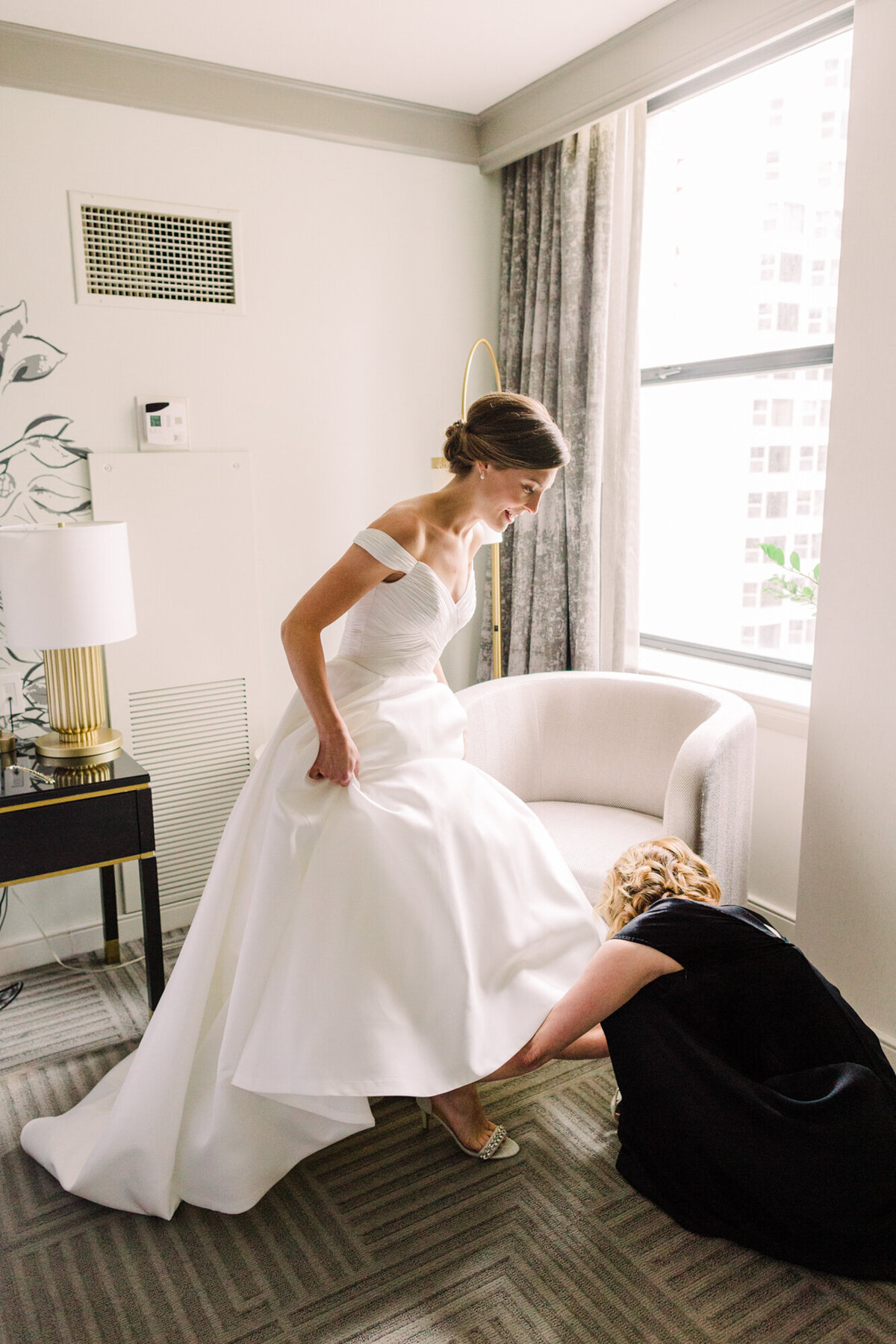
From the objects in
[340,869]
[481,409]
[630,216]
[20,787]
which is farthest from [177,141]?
[340,869]

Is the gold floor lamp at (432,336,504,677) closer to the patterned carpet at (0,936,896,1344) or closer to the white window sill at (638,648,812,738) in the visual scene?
the white window sill at (638,648,812,738)

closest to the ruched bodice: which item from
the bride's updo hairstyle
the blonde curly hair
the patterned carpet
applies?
the bride's updo hairstyle

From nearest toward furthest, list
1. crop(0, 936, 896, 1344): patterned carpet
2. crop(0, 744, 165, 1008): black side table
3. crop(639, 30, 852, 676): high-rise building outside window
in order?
1. crop(0, 936, 896, 1344): patterned carpet
2. crop(0, 744, 165, 1008): black side table
3. crop(639, 30, 852, 676): high-rise building outside window

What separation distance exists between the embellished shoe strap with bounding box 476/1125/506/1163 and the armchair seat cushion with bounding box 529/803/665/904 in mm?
565

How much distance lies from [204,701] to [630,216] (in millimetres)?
2005

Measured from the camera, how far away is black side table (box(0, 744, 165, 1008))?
93.1 inches

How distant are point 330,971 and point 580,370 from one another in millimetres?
2147

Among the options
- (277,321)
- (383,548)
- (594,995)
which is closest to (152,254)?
(277,321)

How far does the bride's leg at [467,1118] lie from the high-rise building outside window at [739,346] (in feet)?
5.32

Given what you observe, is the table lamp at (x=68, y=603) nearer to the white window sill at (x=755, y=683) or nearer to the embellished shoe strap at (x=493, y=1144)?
the embellished shoe strap at (x=493, y=1144)

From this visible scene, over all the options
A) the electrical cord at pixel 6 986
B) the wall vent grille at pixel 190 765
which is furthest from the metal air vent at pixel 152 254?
the electrical cord at pixel 6 986

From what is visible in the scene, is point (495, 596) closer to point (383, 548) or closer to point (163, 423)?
point (163, 423)

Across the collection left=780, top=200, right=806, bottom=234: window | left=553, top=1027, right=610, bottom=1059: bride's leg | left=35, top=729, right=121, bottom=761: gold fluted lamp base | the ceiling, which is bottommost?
left=553, top=1027, right=610, bottom=1059: bride's leg

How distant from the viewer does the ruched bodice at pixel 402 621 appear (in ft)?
6.51
